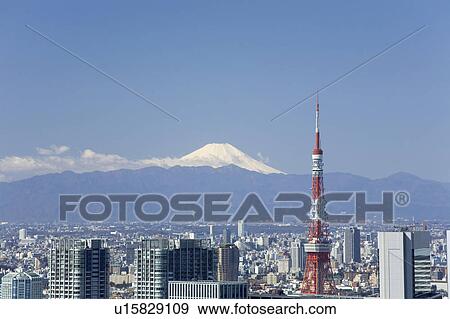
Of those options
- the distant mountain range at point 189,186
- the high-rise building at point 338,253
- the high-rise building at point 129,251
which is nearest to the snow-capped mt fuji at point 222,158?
the distant mountain range at point 189,186

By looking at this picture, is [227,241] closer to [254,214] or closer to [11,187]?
[254,214]

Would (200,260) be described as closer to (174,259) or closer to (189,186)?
(174,259)

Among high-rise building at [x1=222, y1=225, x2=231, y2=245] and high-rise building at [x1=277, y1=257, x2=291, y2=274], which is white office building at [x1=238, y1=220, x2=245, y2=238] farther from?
high-rise building at [x1=277, y1=257, x2=291, y2=274]

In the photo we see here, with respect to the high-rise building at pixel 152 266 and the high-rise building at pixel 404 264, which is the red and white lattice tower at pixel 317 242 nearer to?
the high-rise building at pixel 404 264

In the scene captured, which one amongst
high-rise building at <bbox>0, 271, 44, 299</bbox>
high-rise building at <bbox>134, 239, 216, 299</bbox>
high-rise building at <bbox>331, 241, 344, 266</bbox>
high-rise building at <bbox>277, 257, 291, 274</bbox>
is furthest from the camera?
high-rise building at <bbox>331, 241, 344, 266</bbox>

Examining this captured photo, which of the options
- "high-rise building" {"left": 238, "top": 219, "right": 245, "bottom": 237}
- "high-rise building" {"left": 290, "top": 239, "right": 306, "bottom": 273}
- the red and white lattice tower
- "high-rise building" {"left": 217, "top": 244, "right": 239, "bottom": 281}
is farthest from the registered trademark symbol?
"high-rise building" {"left": 290, "top": 239, "right": 306, "bottom": 273}

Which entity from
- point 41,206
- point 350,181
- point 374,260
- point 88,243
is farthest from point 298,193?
point 41,206
